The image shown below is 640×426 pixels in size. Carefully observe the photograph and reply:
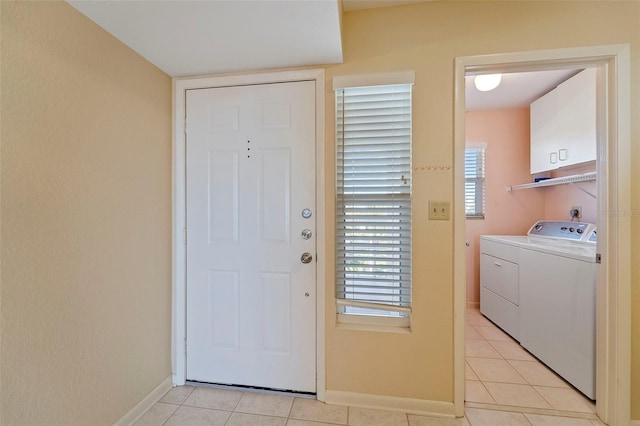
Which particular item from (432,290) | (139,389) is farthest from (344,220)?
(139,389)

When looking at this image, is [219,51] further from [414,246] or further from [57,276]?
[414,246]

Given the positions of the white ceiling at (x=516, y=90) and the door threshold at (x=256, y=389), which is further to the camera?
the white ceiling at (x=516, y=90)

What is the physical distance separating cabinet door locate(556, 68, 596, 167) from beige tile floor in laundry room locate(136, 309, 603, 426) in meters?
1.80

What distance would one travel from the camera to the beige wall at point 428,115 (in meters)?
1.50

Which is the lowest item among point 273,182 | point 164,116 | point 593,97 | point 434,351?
point 434,351

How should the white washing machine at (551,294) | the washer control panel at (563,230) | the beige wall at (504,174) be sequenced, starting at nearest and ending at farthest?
the white washing machine at (551,294)
the washer control panel at (563,230)
the beige wall at (504,174)

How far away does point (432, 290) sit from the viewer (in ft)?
5.16

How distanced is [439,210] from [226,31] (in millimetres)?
1527

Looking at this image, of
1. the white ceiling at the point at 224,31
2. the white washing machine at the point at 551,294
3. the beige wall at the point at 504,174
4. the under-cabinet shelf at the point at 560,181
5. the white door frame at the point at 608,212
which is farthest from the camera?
the beige wall at the point at 504,174

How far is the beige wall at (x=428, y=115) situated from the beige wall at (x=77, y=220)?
121cm

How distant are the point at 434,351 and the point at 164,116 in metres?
2.29

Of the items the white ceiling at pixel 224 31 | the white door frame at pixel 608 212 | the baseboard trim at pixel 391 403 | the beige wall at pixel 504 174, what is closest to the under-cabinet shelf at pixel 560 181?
the beige wall at pixel 504 174

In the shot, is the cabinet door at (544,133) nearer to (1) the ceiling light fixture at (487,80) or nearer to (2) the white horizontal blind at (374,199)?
(1) the ceiling light fixture at (487,80)

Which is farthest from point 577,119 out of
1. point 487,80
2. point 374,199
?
point 374,199
